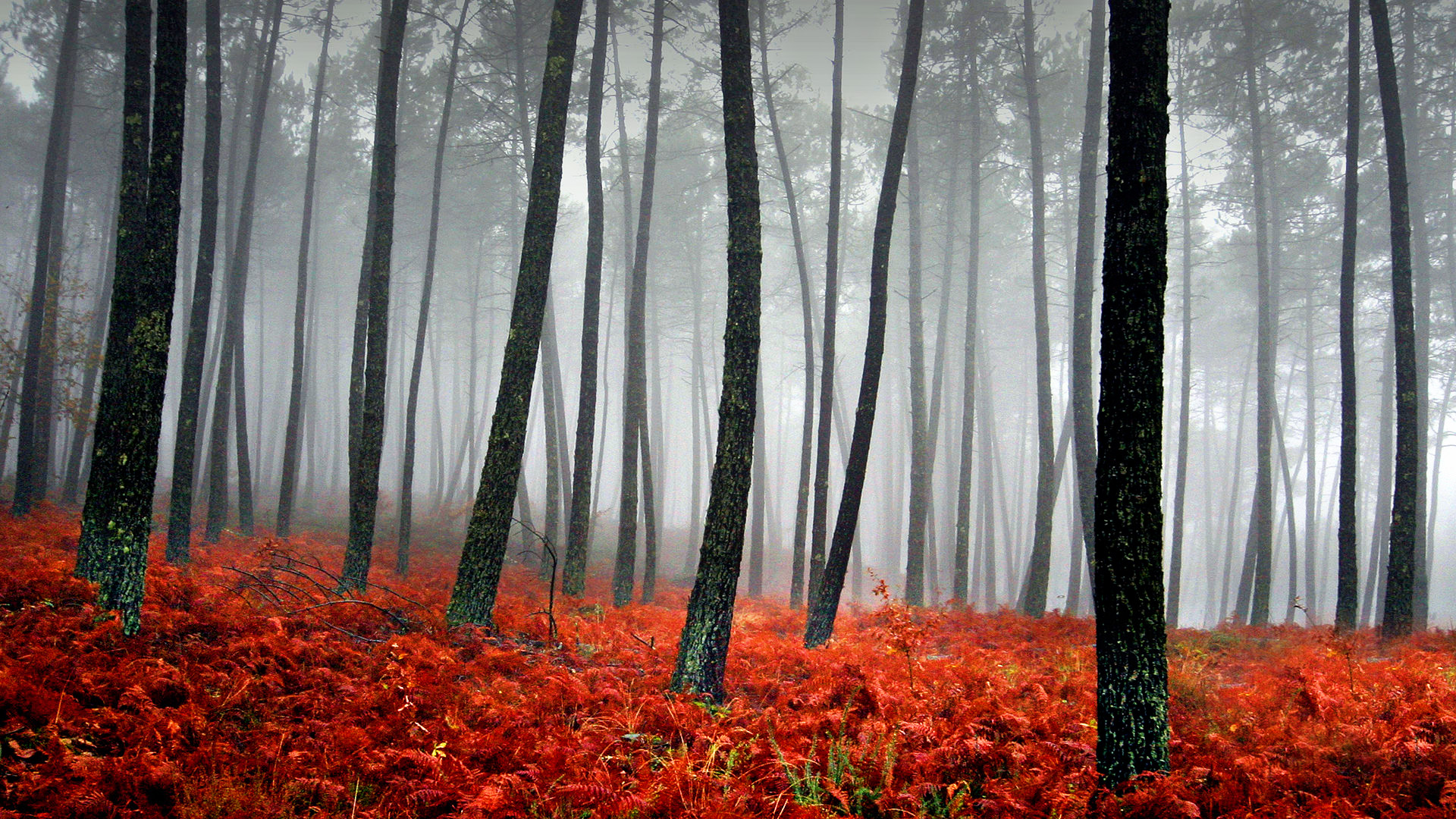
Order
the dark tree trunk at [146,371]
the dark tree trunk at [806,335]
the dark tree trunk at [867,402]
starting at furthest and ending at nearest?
1. the dark tree trunk at [806,335]
2. the dark tree trunk at [867,402]
3. the dark tree trunk at [146,371]

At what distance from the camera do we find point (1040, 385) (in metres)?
14.2

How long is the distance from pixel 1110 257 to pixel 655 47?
42.0 feet

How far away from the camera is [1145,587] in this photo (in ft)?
14.0

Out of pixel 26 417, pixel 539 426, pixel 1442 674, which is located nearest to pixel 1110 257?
pixel 1442 674

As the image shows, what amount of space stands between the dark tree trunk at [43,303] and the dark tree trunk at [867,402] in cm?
1472

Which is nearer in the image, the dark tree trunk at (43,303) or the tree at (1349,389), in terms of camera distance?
the tree at (1349,389)

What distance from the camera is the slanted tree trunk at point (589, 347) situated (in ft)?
39.9

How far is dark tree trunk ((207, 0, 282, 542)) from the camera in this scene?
1406 cm

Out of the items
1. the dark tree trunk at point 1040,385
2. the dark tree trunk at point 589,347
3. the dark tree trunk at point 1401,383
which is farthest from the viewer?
the dark tree trunk at point 1040,385

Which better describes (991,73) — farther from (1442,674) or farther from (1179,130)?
(1442,674)

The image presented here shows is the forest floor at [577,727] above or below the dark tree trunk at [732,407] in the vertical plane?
below

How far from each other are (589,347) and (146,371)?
23.3ft

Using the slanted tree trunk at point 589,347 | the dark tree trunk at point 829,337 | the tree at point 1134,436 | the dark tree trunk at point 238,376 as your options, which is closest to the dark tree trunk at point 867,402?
the dark tree trunk at point 829,337

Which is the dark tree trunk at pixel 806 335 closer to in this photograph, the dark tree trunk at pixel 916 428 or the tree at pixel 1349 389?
the dark tree trunk at pixel 916 428
